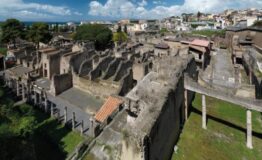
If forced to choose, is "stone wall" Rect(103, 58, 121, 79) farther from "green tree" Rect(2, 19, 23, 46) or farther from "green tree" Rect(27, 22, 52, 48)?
"green tree" Rect(2, 19, 23, 46)

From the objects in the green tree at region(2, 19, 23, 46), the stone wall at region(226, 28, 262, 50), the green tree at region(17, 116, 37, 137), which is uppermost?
the green tree at region(2, 19, 23, 46)

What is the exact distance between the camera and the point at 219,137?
1647 cm

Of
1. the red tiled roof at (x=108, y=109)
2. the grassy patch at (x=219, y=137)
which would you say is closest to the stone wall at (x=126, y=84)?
the red tiled roof at (x=108, y=109)

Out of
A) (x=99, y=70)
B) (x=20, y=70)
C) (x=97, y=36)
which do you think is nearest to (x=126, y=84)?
(x=99, y=70)

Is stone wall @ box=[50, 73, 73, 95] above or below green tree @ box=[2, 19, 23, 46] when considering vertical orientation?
below

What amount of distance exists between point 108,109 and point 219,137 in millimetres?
9650

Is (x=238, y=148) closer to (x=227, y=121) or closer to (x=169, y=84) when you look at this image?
(x=227, y=121)

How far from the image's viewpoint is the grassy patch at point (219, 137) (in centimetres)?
1461

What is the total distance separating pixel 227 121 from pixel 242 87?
18.5ft

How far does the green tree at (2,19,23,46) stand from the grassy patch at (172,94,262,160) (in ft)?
183

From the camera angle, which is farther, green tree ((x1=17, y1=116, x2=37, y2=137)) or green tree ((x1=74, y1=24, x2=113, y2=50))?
green tree ((x1=74, y1=24, x2=113, y2=50))

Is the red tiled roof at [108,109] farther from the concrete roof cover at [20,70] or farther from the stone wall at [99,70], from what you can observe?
the concrete roof cover at [20,70]

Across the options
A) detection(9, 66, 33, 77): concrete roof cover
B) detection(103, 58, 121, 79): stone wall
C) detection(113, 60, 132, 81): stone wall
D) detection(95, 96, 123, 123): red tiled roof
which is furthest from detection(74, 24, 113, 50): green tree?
detection(95, 96, 123, 123): red tiled roof

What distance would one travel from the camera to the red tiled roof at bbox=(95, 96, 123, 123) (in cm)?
1825
